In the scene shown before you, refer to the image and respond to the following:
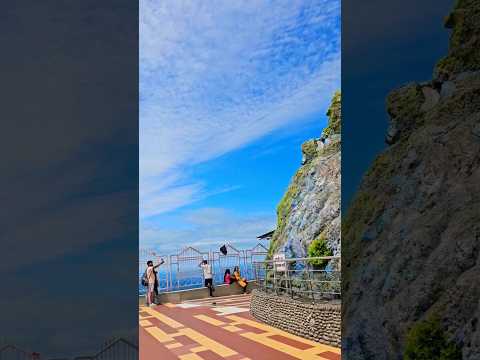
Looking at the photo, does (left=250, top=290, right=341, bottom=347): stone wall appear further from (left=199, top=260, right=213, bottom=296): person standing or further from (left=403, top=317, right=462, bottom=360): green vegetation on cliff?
(left=199, top=260, right=213, bottom=296): person standing

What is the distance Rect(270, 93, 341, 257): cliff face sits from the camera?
31.0ft

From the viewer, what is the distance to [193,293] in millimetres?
10602

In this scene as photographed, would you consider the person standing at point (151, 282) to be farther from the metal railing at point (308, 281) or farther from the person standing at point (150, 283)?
the metal railing at point (308, 281)

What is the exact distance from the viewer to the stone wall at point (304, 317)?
17.6ft

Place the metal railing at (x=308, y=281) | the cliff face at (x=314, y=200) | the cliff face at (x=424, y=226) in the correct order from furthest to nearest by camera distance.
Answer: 1. the cliff face at (x=314, y=200)
2. the metal railing at (x=308, y=281)
3. the cliff face at (x=424, y=226)

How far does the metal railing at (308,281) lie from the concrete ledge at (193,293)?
2.67 metres

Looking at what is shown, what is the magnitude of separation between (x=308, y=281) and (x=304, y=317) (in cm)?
64
